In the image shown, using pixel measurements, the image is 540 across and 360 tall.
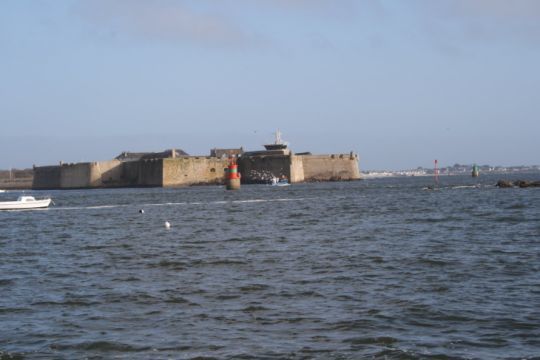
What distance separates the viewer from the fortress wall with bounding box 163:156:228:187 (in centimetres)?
9200

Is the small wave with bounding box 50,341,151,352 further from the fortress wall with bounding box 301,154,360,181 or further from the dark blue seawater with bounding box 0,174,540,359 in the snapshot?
the fortress wall with bounding box 301,154,360,181

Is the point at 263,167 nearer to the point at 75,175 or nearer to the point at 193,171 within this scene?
the point at 193,171

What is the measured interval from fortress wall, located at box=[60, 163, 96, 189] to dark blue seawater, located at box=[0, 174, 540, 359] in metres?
75.5

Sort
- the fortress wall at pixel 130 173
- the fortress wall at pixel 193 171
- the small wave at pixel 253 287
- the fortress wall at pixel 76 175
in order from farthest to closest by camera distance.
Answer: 1. the fortress wall at pixel 130 173
2. the fortress wall at pixel 76 175
3. the fortress wall at pixel 193 171
4. the small wave at pixel 253 287

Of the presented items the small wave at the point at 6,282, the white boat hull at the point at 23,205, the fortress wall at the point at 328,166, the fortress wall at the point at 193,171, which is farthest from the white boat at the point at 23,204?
the fortress wall at the point at 328,166

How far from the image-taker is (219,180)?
9694 centimetres

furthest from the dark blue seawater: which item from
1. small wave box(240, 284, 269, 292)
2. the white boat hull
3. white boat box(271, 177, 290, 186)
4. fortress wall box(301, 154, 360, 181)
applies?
fortress wall box(301, 154, 360, 181)

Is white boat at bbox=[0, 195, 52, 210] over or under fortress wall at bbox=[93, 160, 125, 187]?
under

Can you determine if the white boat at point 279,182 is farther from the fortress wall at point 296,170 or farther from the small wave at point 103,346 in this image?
the small wave at point 103,346

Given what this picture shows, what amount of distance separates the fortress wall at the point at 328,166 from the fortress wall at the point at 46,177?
33.3m

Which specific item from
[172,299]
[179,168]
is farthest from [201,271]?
[179,168]

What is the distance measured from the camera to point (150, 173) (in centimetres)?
9462

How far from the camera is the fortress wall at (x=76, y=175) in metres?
97.8

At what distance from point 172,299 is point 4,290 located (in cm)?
325
